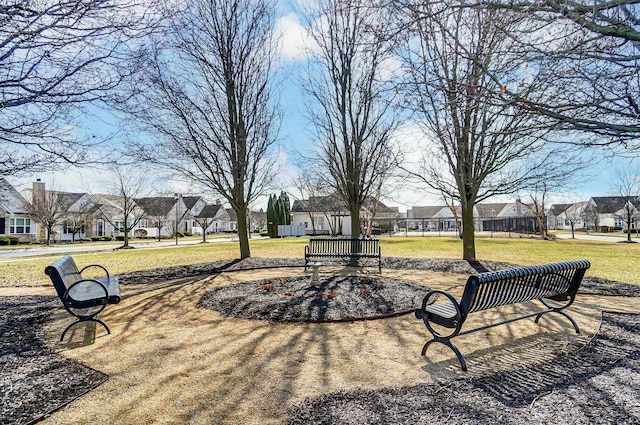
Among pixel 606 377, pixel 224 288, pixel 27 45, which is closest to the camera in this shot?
pixel 606 377

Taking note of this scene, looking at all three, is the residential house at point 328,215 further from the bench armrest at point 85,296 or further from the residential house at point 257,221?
the bench armrest at point 85,296

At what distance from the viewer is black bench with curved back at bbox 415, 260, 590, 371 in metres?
4.00

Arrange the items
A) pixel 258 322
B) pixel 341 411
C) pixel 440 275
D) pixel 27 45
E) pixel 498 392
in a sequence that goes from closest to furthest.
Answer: pixel 341 411 → pixel 498 392 → pixel 27 45 → pixel 258 322 → pixel 440 275

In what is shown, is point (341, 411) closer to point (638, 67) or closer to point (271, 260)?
point (638, 67)

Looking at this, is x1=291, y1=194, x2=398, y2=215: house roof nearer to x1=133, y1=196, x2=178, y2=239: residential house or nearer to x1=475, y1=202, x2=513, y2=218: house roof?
x1=133, y1=196, x2=178, y2=239: residential house

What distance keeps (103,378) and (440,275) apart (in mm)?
9314

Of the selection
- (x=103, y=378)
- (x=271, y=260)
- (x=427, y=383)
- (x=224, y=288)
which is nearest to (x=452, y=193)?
(x=271, y=260)

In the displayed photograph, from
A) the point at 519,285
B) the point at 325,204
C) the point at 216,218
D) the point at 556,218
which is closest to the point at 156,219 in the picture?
the point at 216,218

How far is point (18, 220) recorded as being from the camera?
3997cm

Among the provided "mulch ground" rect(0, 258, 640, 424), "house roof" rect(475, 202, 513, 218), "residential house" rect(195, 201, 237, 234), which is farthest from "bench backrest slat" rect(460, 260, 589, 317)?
"house roof" rect(475, 202, 513, 218)

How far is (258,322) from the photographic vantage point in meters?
5.83

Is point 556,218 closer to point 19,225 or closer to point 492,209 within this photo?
point 492,209

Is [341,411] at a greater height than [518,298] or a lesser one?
lesser

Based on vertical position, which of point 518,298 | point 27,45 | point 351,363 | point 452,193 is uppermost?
point 27,45
